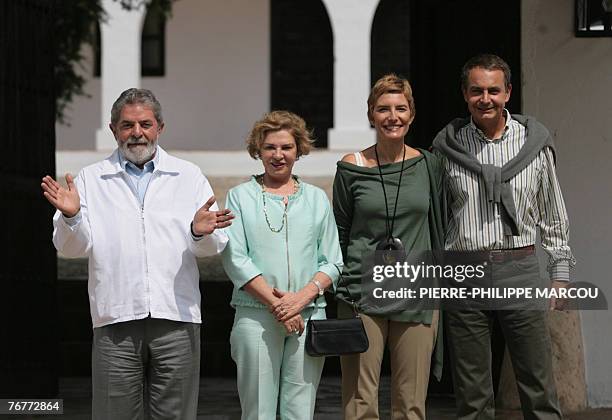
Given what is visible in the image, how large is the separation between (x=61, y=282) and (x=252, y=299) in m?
6.79

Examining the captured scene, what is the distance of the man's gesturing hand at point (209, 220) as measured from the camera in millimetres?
5930

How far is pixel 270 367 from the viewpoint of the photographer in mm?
6352

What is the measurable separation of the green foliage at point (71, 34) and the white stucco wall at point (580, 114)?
31.6 ft

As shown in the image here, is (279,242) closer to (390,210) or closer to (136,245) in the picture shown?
(390,210)

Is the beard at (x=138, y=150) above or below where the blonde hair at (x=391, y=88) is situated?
below

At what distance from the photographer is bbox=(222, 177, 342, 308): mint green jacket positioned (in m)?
6.38

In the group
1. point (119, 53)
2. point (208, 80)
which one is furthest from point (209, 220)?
point (208, 80)

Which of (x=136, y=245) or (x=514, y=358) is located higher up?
(x=136, y=245)

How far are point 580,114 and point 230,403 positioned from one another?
3.19 meters

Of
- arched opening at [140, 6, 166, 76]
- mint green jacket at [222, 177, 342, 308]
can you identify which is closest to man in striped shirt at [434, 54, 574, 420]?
mint green jacket at [222, 177, 342, 308]

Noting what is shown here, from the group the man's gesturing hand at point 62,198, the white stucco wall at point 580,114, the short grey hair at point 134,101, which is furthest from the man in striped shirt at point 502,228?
the white stucco wall at point 580,114

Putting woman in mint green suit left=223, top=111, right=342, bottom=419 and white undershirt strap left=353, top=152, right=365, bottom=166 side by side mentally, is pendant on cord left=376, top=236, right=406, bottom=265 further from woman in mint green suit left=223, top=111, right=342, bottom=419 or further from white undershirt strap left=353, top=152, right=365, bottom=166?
white undershirt strap left=353, top=152, right=365, bottom=166

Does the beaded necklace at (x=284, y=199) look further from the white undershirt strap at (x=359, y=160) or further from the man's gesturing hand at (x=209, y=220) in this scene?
the man's gesturing hand at (x=209, y=220)

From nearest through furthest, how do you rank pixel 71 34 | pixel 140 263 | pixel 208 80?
pixel 140 263 → pixel 71 34 → pixel 208 80
